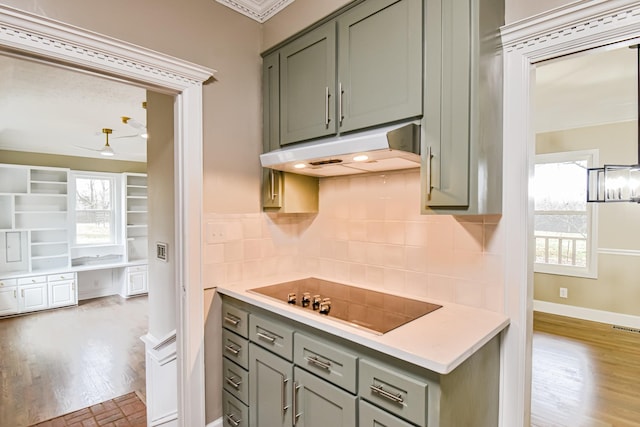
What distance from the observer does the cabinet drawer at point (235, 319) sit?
5.93 ft

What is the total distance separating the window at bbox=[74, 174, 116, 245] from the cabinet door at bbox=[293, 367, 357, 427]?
5817 millimetres

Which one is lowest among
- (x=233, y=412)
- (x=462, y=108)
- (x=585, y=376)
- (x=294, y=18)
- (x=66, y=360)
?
(x=66, y=360)

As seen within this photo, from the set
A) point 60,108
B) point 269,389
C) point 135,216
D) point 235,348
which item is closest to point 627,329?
point 269,389

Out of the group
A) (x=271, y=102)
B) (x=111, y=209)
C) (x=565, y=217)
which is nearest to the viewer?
(x=271, y=102)

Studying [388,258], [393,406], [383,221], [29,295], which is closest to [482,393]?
[393,406]

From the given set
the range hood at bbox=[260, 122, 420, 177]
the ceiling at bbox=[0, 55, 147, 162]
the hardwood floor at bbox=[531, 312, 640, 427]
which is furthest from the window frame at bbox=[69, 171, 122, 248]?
the hardwood floor at bbox=[531, 312, 640, 427]

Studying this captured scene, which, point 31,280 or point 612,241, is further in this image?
point 31,280

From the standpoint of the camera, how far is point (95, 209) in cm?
578

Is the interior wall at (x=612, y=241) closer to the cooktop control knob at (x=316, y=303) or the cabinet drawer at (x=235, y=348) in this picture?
the cooktop control knob at (x=316, y=303)

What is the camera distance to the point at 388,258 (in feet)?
6.29

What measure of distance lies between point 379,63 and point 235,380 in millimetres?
1870

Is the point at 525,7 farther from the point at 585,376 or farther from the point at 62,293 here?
the point at 62,293

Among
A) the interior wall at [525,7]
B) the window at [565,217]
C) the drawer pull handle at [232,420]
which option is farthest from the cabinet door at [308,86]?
the window at [565,217]

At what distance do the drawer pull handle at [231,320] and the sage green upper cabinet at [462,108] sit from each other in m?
1.21
